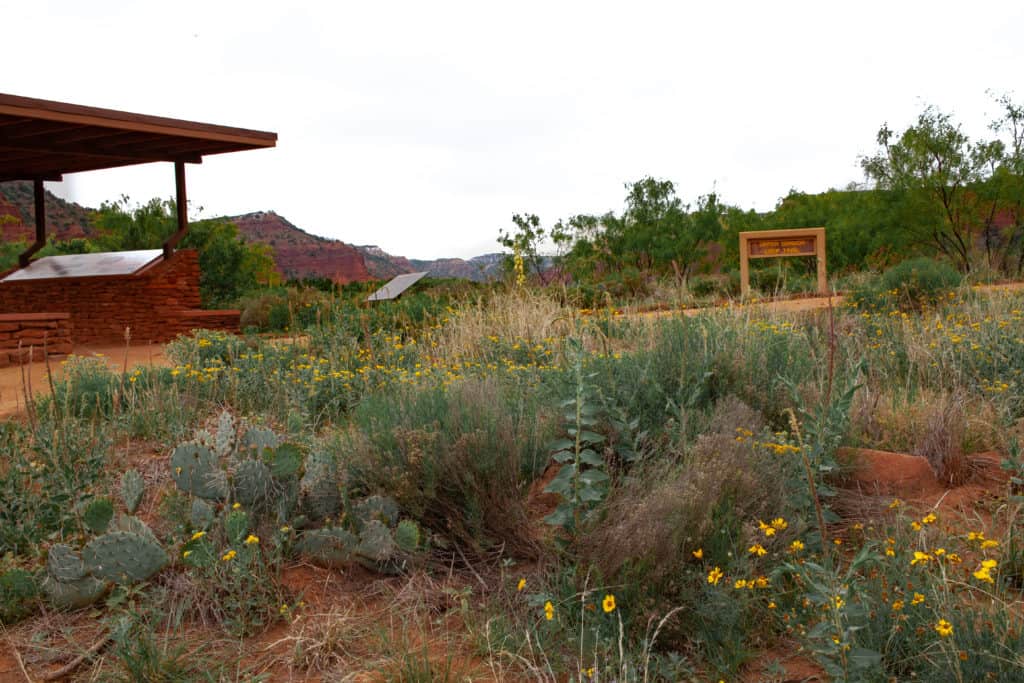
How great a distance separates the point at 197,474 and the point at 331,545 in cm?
69

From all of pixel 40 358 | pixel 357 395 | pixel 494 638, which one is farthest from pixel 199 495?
pixel 40 358

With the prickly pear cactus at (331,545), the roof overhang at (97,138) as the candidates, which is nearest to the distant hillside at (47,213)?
the roof overhang at (97,138)

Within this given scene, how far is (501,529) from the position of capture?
329cm

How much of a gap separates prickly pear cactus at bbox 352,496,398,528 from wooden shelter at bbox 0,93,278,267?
27.2 feet

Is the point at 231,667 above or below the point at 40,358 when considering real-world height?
below

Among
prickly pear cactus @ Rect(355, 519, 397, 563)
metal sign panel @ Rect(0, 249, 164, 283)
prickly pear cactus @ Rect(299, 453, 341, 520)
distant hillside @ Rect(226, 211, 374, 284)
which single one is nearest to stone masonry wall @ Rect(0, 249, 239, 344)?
metal sign panel @ Rect(0, 249, 164, 283)

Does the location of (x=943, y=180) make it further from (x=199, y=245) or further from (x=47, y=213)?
(x=47, y=213)

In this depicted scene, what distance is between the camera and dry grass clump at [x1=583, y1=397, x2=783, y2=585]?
271cm

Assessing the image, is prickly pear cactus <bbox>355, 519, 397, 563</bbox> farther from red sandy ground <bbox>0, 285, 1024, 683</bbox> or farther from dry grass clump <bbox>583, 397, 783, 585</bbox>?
dry grass clump <bbox>583, 397, 783, 585</bbox>

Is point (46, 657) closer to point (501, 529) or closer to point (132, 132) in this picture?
point (501, 529)

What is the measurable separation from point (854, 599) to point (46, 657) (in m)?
2.52

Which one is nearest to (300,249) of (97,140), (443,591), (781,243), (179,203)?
(179,203)

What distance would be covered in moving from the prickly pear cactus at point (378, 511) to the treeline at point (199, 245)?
697 inches

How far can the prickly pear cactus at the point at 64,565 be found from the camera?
3.06 m
